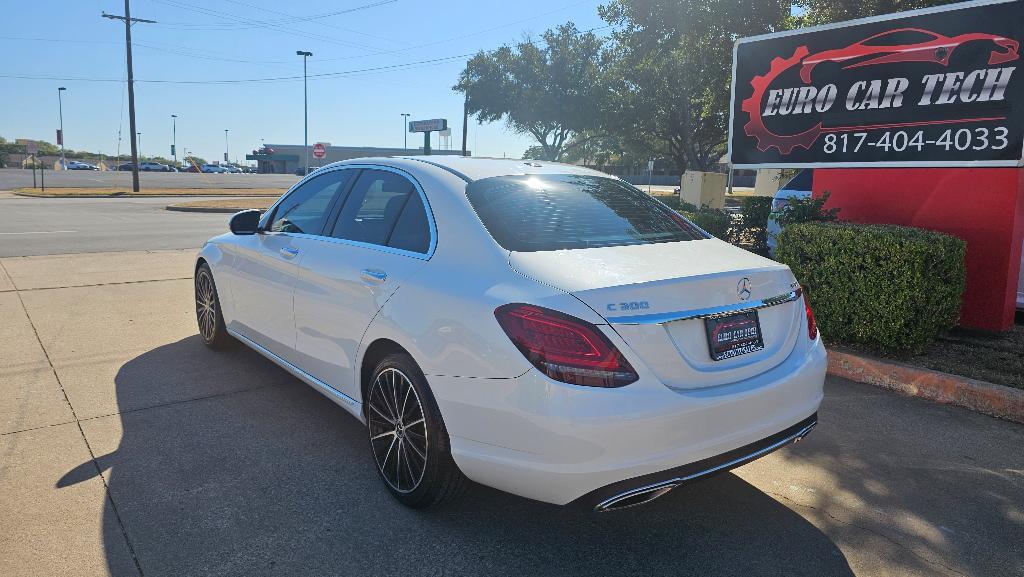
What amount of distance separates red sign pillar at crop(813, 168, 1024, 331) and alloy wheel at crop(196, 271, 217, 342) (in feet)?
20.9

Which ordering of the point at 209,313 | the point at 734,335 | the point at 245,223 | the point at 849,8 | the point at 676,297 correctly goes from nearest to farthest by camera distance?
the point at 676,297 < the point at 734,335 < the point at 245,223 < the point at 209,313 < the point at 849,8

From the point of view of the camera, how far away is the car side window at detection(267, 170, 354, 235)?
14.2 ft

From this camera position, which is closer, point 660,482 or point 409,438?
point 660,482

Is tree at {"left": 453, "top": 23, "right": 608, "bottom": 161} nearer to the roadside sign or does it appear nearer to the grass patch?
the roadside sign

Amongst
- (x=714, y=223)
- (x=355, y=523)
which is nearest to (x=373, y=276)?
(x=355, y=523)

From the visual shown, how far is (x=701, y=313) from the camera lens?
9.04 feet

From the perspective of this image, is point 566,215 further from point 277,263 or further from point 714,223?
point 714,223

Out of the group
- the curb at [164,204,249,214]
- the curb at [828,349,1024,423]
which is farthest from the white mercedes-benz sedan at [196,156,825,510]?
the curb at [164,204,249,214]

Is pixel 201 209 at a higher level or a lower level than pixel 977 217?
lower

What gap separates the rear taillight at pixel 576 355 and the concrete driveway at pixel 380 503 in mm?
852

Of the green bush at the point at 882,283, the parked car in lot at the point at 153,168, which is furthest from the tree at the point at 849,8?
the parked car in lot at the point at 153,168

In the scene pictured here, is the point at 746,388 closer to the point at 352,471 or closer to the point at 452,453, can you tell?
the point at 452,453

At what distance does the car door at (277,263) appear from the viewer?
14.2 feet

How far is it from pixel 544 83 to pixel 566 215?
45814 mm
